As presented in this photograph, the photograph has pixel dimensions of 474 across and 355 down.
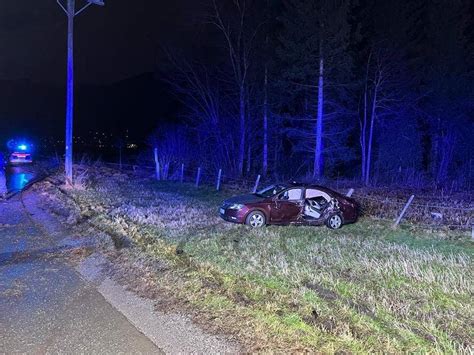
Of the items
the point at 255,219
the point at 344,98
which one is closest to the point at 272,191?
the point at 255,219

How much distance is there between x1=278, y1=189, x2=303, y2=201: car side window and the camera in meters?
13.3

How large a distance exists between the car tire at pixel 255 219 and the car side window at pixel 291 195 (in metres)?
0.88

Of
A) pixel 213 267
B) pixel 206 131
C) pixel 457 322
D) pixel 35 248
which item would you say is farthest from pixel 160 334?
pixel 206 131

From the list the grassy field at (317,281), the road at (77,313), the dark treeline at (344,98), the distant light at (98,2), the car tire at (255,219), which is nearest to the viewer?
the road at (77,313)

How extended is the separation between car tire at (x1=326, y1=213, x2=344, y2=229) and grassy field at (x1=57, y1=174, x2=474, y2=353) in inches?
14.8

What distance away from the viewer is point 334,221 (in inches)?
534

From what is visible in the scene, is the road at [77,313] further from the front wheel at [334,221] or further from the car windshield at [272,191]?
the front wheel at [334,221]

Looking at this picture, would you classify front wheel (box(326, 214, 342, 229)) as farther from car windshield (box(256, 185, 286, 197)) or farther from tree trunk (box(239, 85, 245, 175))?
tree trunk (box(239, 85, 245, 175))

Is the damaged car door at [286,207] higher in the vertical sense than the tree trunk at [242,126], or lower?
lower

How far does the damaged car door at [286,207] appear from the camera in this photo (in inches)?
515

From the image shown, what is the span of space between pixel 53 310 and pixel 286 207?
326 inches

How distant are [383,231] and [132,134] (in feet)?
259

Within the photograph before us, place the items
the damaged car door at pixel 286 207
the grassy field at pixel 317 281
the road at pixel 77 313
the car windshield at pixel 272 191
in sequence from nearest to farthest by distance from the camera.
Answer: the road at pixel 77 313 → the grassy field at pixel 317 281 → the damaged car door at pixel 286 207 → the car windshield at pixel 272 191

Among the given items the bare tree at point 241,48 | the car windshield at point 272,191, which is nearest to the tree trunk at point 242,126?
the bare tree at point 241,48
